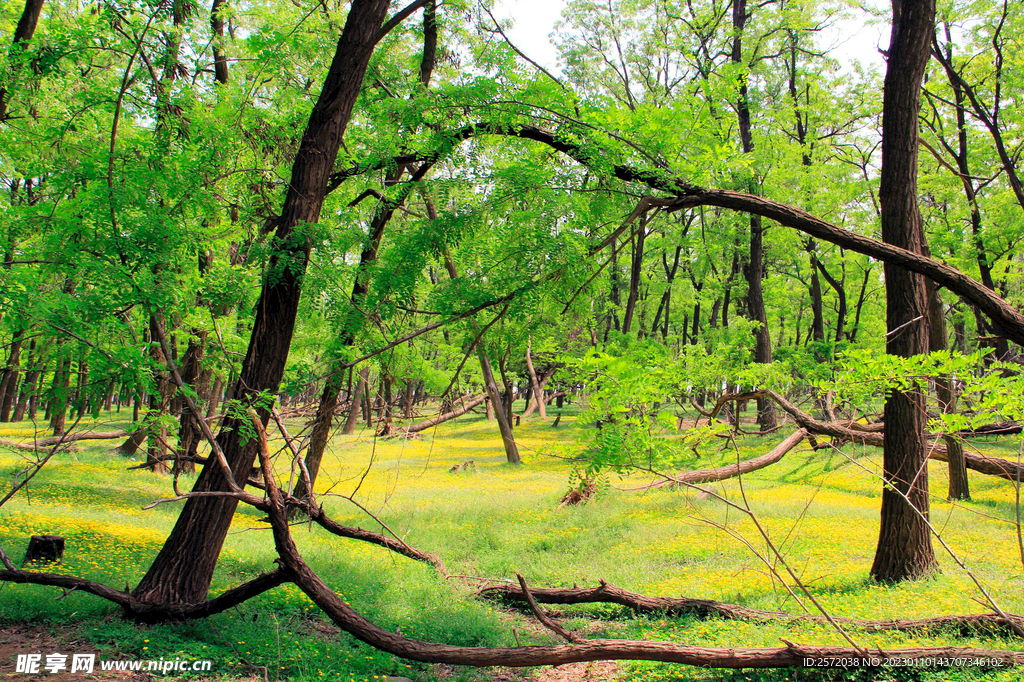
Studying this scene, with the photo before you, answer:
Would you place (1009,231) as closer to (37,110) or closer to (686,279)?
(686,279)

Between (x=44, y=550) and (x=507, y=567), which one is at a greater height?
(x=44, y=550)

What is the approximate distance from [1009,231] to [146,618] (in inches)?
823

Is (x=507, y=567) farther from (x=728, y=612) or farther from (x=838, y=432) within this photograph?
(x=838, y=432)

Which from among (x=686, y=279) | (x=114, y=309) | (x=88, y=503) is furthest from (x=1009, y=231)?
(x=88, y=503)

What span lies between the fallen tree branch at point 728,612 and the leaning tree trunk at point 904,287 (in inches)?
61.4

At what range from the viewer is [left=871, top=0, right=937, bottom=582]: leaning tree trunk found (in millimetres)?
6707

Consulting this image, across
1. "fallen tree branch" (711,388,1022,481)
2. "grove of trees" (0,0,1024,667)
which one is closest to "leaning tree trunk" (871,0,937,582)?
"grove of trees" (0,0,1024,667)

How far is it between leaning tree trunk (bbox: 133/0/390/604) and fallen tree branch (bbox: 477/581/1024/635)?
12.0 feet

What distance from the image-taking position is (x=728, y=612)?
246 inches

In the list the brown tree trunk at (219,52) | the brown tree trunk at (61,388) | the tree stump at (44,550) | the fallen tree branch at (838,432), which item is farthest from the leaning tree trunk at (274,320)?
the brown tree trunk at (219,52)

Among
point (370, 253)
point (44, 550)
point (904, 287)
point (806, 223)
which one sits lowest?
point (44, 550)

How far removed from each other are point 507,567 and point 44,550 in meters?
5.79

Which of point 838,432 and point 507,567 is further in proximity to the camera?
point 507,567

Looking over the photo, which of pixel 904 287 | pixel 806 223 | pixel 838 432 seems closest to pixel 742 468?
pixel 838 432
